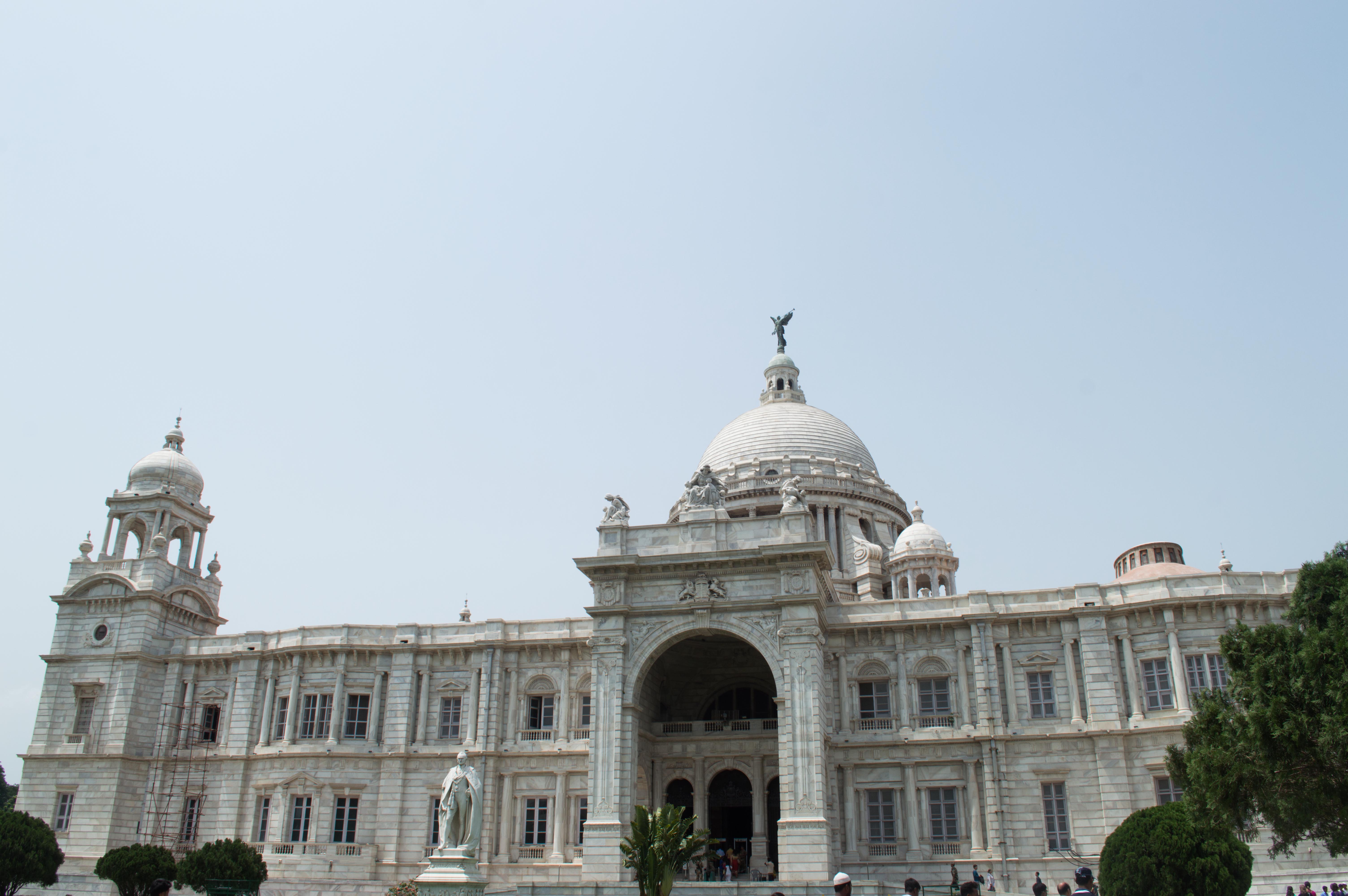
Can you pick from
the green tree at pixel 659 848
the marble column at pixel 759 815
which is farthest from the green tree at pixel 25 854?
the marble column at pixel 759 815

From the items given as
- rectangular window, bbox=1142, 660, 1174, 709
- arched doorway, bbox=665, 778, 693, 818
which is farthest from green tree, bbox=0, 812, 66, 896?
rectangular window, bbox=1142, 660, 1174, 709

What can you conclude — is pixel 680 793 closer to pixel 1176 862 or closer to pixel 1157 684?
pixel 1157 684

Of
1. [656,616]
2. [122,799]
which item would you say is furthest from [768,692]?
[122,799]

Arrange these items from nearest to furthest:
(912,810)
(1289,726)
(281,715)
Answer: (1289,726), (912,810), (281,715)

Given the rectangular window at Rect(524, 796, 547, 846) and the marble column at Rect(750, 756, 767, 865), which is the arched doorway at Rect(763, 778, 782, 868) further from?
the rectangular window at Rect(524, 796, 547, 846)

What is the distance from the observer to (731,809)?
143 ft

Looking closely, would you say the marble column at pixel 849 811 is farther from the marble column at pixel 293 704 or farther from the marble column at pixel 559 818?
the marble column at pixel 293 704

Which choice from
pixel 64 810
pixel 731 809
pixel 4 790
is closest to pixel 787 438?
pixel 731 809

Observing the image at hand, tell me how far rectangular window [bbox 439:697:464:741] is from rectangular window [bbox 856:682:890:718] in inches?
669

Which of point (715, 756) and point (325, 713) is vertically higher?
point (325, 713)

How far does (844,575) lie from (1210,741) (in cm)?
3428

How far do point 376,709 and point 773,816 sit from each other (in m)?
17.7

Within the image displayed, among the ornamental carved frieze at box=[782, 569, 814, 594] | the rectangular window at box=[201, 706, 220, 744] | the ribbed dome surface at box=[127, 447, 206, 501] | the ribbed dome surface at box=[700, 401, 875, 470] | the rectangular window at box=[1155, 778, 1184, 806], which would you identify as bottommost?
the rectangular window at box=[1155, 778, 1184, 806]

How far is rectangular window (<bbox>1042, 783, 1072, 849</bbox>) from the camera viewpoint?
1526 inches
